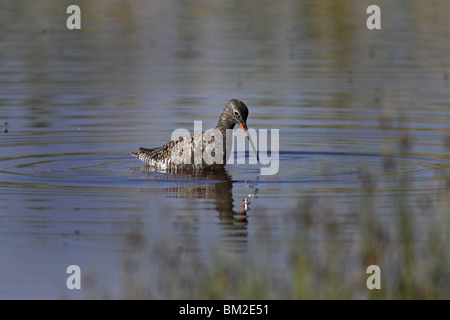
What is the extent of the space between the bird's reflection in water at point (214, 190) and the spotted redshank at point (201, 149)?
12 centimetres

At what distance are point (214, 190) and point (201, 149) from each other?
154cm

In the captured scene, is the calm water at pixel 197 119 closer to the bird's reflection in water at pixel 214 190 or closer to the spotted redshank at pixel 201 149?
the bird's reflection in water at pixel 214 190

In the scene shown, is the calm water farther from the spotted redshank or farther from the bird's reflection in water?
the spotted redshank

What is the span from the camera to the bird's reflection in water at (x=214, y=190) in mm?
11281

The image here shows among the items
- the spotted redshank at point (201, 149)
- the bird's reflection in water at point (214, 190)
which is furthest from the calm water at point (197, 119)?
the spotted redshank at point (201, 149)

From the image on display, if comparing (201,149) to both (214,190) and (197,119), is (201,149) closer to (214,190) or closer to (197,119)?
(214,190)

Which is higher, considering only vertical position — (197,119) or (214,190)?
(197,119)

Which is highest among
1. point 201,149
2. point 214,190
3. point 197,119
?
point 197,119

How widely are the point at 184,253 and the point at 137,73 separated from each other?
51.3 feet

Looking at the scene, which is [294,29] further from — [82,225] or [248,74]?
[82,225]

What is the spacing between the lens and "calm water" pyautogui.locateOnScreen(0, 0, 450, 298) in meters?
10.3

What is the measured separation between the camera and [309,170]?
1393 cm

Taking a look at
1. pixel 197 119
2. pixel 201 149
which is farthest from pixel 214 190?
pixel 197 119

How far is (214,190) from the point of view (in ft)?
42.3
